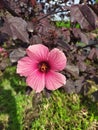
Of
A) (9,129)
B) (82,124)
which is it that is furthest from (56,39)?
(9,129)

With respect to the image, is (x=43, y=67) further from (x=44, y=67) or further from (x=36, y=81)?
(x=36, y=81)

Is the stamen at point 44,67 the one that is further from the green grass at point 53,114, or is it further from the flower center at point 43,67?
the green grass at point 53,114

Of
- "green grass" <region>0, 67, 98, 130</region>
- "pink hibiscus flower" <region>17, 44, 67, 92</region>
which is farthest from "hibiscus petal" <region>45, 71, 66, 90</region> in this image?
"green grass" <region>0, 67, 98, 130</region>

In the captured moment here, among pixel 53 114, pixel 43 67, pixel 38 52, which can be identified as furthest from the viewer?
pixel 53 114

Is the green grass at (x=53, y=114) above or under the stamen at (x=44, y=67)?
under

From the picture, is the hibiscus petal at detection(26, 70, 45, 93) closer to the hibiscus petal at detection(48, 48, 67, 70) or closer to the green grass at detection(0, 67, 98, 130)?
the hibiscus petal at detection(48, 48, 67, 70)

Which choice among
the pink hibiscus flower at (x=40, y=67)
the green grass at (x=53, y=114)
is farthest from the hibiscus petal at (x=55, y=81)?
the green grass at (x=53, y=114)

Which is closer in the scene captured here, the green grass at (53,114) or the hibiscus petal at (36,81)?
the hibiscus petal at (36,81)

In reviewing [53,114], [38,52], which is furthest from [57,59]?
[53,114]
